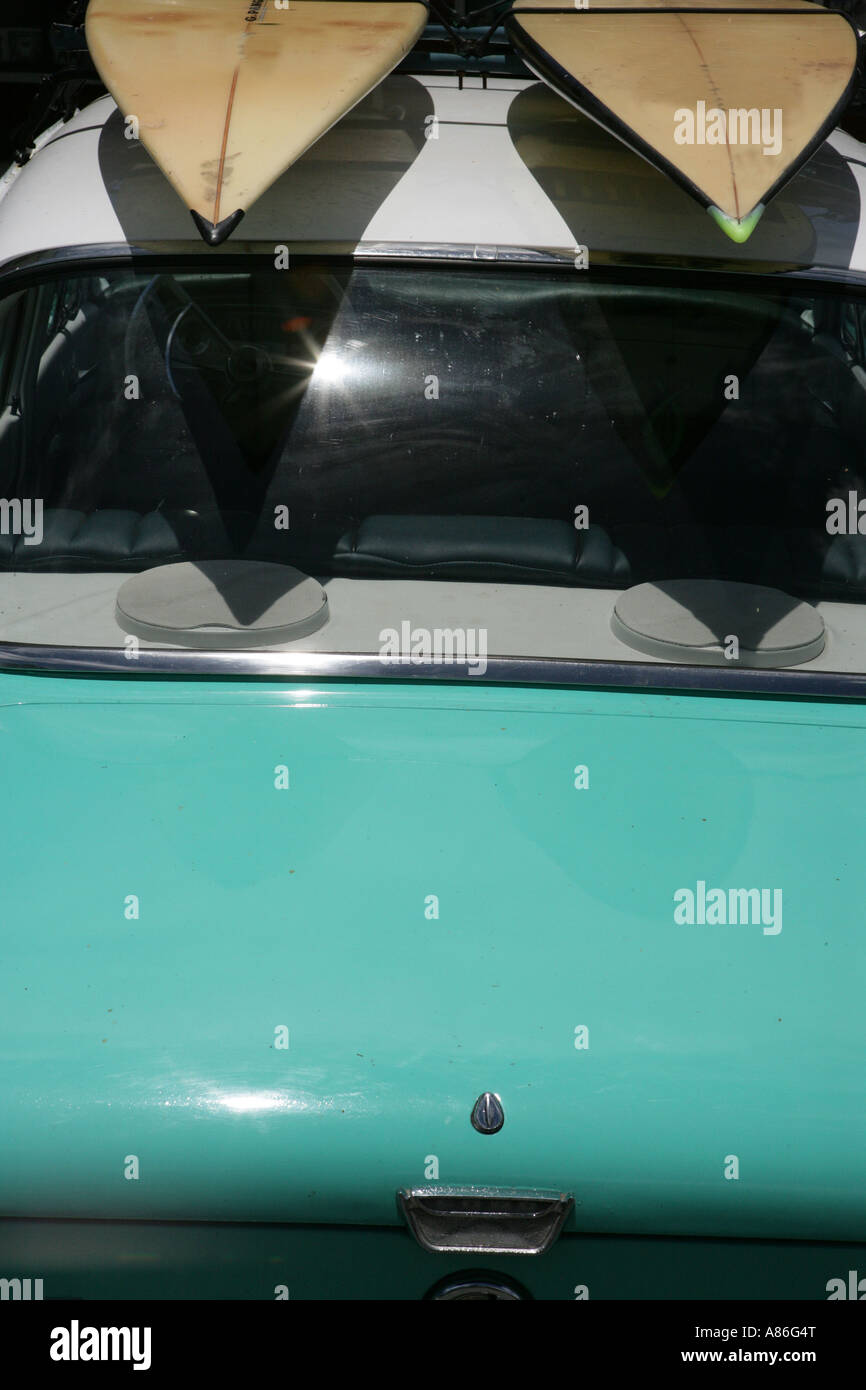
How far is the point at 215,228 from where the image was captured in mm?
2127

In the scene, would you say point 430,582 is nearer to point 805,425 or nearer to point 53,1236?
point 805,425

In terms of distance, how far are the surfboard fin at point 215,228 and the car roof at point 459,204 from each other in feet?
0.74

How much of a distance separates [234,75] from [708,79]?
33.5 inches

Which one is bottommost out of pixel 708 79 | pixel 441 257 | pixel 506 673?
pixel 506 673

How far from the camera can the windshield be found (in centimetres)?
237

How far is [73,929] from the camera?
71.3 inches

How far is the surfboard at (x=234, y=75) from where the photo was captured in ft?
7.25

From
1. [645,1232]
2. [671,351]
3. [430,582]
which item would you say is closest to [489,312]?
[671,351]

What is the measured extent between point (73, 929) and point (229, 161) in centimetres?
128
